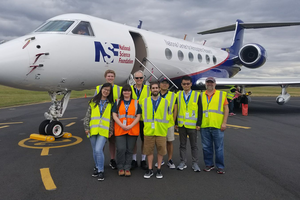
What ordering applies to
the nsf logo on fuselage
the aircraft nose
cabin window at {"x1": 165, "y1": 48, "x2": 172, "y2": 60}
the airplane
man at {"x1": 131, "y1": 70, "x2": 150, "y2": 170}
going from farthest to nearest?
cabin window at {"x1": 165, "y1": 48, "x2": 172, "y2": 60} → the nsf logo on fuselage → the airplane → the aircraft nose → man at {"x1": 131, "y1": 70, "x2": 150, "y2": 170}

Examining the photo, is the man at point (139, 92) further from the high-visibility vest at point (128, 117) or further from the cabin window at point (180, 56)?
the cabin window at point (180, 56)

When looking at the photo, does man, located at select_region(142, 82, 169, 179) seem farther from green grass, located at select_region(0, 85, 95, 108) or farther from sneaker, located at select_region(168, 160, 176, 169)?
green grass, located at select_region(0, 85, 95, 108)

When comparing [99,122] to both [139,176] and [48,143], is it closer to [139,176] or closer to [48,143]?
[139,176]

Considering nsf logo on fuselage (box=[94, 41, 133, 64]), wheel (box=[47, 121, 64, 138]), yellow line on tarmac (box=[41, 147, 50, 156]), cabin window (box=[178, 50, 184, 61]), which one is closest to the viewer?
yellow line on tarmac (box=[41, 147, 50, 156])

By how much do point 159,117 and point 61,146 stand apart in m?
3.21

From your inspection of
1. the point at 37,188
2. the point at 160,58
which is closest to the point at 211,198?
the point at 37,188

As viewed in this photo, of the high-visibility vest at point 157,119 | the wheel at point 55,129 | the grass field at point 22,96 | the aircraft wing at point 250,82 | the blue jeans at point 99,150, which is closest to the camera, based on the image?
the blue jeans at point 99,150

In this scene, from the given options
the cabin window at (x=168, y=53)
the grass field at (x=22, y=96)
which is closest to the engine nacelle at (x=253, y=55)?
the cabin window at (x=168, y=53)

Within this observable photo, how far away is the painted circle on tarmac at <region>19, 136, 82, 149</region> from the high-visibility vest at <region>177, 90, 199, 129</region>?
331 centimetres

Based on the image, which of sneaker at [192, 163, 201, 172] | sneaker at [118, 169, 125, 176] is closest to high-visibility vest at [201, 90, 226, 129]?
sneaker at [192, 163, 201, 172]

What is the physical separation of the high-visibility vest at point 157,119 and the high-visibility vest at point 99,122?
69 centimetres

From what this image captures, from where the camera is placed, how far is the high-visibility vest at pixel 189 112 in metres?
4.75

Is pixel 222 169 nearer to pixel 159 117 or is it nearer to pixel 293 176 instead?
pixel 293 176

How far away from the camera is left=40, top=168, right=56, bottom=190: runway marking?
3.85 metres
